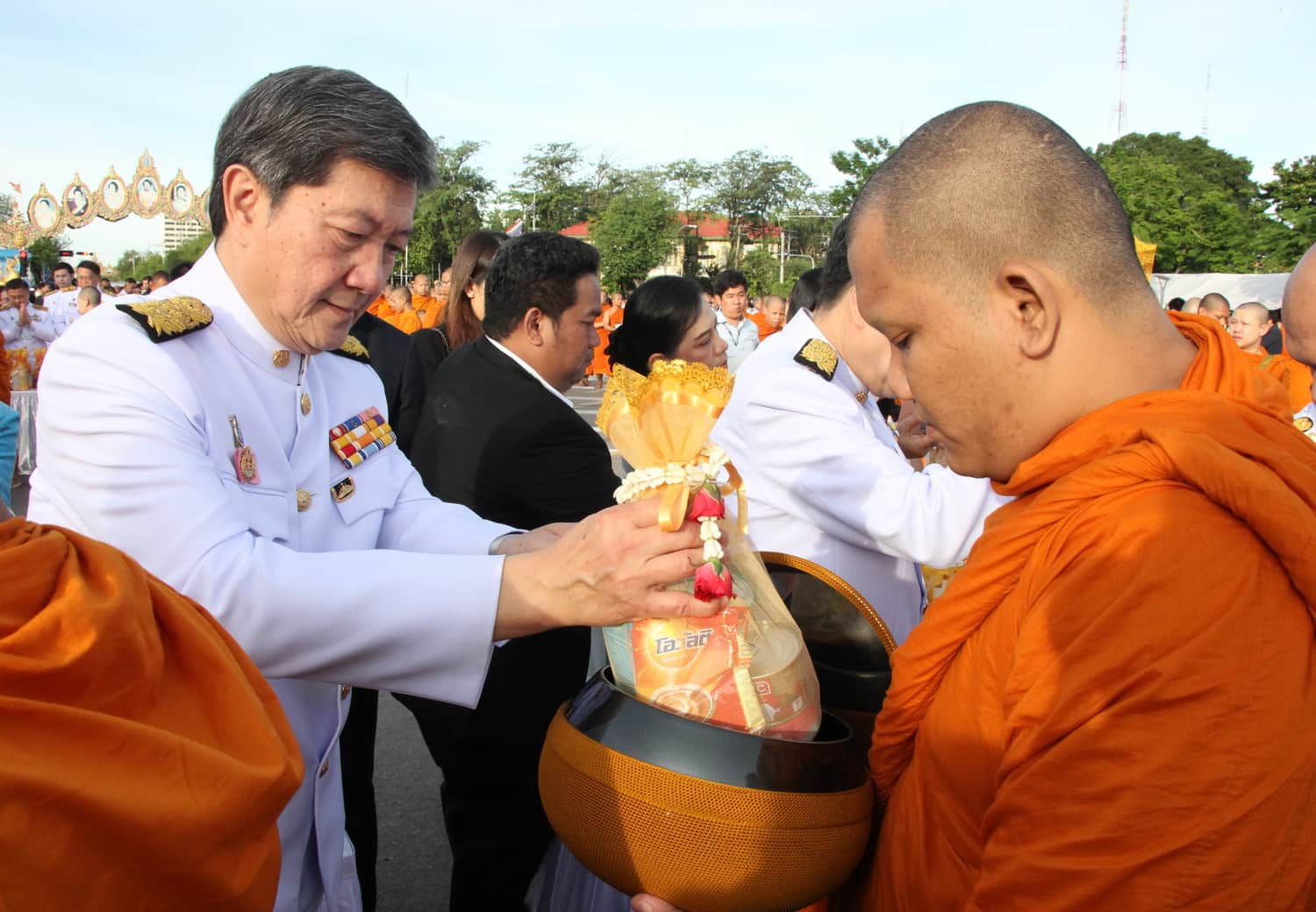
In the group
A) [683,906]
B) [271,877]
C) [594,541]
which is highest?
[594,541]

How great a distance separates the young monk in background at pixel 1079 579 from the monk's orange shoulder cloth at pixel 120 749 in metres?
0.94

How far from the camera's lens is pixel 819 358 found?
2.88 meters

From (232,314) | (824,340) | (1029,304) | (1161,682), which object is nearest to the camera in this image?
A: (1161,682)

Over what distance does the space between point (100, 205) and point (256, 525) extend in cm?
5896

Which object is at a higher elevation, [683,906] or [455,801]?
[683,906]

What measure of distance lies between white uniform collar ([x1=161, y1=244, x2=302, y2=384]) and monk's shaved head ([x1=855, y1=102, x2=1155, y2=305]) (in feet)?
4.14

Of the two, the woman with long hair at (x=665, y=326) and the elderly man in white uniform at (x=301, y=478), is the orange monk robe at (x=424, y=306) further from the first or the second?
the elderly man in white uniform at (x=301, y=478)

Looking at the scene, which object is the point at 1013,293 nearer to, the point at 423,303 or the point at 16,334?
the point at 423,303

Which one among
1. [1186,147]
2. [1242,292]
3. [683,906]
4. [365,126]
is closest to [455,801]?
[683,906]

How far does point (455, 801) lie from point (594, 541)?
79.4 inches

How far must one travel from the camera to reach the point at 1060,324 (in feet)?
4.71

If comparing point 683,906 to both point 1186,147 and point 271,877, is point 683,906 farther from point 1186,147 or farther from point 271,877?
point 1186,147

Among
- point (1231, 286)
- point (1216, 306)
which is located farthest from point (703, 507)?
point (1231, 286)

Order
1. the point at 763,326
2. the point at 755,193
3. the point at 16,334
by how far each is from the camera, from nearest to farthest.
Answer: the point at 16,334 → the point at 763,326 → the point at 755,193
